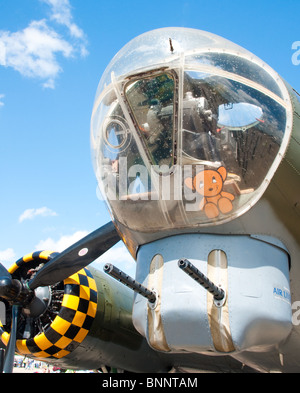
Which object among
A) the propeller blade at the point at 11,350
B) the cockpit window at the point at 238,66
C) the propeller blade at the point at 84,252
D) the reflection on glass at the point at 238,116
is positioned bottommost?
the propeller blade at the point at 11,350

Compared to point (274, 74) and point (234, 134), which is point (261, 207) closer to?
point (234, 134)

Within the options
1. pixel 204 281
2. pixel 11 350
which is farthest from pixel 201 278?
pixel 11 350

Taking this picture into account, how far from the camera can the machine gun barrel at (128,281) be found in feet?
12.1

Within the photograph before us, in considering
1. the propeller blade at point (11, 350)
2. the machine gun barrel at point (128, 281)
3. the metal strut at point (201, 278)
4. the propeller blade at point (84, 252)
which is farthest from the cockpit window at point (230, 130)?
the propeller blade at point (11, 350)

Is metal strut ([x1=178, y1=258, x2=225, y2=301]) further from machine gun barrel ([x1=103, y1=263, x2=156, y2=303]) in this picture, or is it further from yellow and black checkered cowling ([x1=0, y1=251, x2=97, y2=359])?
yellow and black checkered cowling ([x1=0, y1=251, x2=97, y2=359])

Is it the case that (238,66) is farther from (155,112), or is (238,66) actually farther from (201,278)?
(201,278)

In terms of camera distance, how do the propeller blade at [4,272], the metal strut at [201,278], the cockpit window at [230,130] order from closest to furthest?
the metal strut at [201,278] → the cockpit window at [230,130] → the propeller blade at [4,272]

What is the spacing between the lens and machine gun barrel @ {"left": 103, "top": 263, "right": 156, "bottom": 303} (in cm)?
370

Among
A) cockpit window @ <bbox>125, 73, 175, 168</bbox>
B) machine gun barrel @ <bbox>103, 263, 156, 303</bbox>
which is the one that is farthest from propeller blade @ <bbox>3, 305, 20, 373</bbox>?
cockpit window @ <bbox>125, 73, 175, 168</bbox>

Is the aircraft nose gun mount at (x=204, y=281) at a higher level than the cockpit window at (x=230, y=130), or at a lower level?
lower

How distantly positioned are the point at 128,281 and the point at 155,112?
1.56 metres

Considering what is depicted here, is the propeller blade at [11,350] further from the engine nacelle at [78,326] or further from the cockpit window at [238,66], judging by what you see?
the cockpit window at [238,66]

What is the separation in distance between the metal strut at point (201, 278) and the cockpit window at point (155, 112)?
0.98 meters
